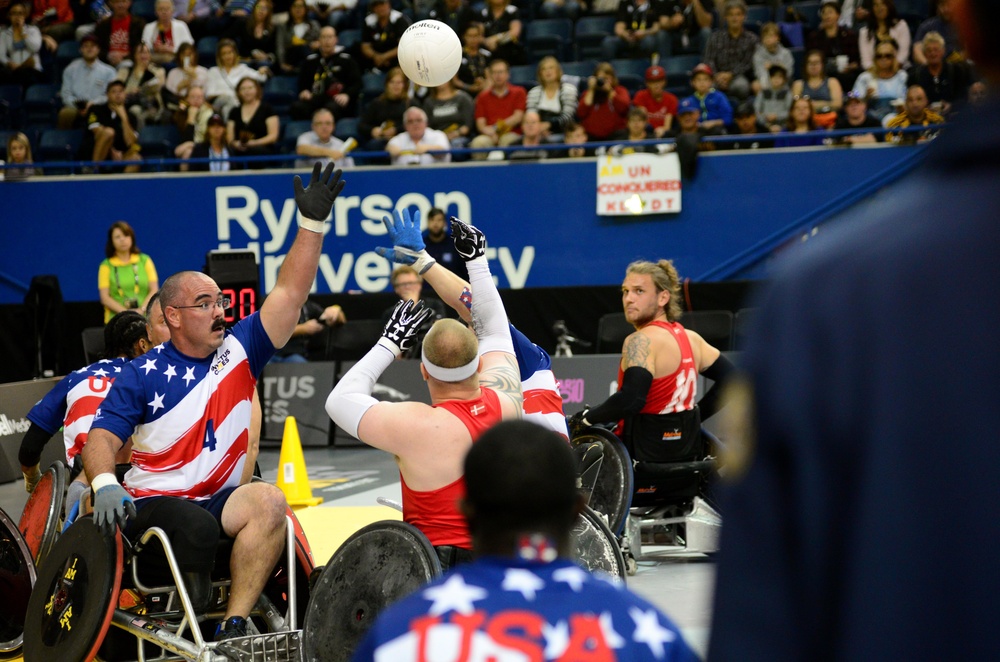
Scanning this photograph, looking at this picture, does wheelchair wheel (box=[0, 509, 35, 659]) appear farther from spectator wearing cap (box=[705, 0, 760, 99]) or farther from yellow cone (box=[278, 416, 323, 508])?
spectator wearing cap (box=[705, 0, 760, 99])

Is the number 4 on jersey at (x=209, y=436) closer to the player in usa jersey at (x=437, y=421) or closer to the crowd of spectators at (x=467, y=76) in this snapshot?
the player in usa jersey at (x=437, y=421)

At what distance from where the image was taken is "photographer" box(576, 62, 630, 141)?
617 inches

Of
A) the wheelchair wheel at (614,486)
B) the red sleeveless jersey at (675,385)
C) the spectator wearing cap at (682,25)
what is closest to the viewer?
the wheelchair wheel at (614,486)

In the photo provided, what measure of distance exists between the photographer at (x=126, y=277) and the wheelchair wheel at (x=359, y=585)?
10.8 metres

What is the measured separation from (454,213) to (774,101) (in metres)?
4.37

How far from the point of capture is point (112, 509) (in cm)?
→ 489

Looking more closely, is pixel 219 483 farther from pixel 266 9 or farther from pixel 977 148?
pixel 266 9

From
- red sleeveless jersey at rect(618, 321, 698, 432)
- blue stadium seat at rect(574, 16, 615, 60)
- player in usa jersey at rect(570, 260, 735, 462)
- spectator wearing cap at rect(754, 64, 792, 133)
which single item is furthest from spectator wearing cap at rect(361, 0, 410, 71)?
red sleeveless jersey at rect(618, 321, 698, 432)

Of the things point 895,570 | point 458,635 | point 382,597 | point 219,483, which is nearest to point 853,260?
point 895,570

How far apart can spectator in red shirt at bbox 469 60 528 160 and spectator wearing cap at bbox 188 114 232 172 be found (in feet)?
11.5

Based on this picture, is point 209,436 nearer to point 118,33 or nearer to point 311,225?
point 311,225

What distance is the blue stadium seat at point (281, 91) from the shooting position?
715 inches

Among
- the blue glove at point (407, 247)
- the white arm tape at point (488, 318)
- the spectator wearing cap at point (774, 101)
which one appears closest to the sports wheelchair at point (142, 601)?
the white arm tape at point (488, 318)

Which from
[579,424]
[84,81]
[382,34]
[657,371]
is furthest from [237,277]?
[84,81]
